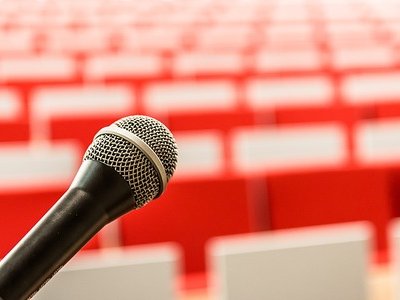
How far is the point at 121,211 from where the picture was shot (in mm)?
92

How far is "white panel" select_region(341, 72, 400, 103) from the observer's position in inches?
31.5

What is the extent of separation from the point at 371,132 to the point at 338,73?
0.28 metres

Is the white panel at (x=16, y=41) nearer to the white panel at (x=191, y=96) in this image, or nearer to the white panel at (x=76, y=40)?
the white panel at (x=76, y=40)

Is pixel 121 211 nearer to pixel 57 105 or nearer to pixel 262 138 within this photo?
pixel 262 138

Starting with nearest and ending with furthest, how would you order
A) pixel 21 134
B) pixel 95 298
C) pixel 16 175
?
1. pixel 95 298
2. pixel 16 175
3. pixel 21 134

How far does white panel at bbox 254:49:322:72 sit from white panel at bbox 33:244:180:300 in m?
0.73

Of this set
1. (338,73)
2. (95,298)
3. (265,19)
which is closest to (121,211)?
(95,298)

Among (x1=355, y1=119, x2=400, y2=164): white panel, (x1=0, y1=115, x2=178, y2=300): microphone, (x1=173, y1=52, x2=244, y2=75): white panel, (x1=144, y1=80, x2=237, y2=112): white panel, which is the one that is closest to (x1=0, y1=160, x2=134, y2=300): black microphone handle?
(x1=0, y1=115, x2=178, y2=300): microphone

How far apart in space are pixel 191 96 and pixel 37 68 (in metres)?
0.27

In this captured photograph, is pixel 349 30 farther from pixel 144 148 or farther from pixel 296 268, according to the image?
pixel 144 148

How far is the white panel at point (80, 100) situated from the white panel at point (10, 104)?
0.02m

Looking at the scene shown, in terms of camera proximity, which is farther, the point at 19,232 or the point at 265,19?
the point at 265,19

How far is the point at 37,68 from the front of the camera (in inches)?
34.3

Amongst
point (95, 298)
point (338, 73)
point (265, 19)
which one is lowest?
point (95, 298)
